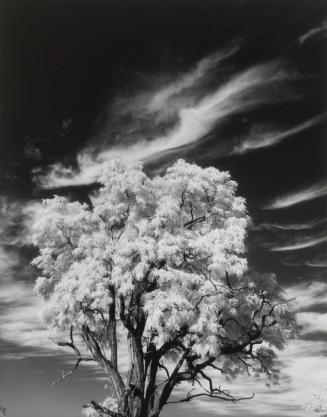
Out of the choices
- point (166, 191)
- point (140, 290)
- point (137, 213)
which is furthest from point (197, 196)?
point (140, 290)

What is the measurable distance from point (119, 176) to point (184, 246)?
3.16 meters

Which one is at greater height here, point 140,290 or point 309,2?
point 309,2

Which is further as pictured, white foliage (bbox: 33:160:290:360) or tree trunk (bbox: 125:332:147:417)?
tree trunk (bbox: 125:332:147:417)

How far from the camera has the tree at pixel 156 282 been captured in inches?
486

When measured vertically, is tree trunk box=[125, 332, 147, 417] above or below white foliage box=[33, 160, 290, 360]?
below

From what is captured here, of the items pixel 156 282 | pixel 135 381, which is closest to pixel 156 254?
pixel 156 282

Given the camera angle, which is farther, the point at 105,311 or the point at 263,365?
the point at 263,365

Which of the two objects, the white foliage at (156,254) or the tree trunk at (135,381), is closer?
the white foliage at (156,254)

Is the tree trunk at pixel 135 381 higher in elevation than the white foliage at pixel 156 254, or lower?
lower

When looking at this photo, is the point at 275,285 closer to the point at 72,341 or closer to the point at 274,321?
the point at 274,321

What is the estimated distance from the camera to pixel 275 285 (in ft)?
49.6

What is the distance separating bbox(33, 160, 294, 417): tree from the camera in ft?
40.5

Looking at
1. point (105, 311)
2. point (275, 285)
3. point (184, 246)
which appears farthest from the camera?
point (275, 285)

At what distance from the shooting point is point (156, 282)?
522 inches
